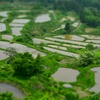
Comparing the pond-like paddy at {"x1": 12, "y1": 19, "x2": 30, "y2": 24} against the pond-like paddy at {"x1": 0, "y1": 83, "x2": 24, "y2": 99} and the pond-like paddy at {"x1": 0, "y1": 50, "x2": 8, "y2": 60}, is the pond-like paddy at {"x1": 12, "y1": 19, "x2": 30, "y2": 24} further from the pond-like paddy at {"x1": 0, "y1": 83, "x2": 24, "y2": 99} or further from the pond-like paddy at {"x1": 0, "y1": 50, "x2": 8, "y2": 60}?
the pond-like paddy at {"x1": 0, "y1": 83, "x2": 24, "y2": 99}

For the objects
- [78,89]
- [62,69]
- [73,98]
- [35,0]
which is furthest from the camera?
[35,0]

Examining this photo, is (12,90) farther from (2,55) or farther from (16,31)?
(16,31)

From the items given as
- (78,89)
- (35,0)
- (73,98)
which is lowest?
(35,0)

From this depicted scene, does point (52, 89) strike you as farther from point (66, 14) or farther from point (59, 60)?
point (66, 14)

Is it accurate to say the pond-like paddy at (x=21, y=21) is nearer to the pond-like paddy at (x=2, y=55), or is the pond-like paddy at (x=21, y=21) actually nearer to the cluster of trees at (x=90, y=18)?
the cluster of trees at (x=90, y=18)

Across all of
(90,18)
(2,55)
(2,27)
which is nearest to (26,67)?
(2,55)

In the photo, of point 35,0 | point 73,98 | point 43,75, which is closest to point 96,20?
point 35,0

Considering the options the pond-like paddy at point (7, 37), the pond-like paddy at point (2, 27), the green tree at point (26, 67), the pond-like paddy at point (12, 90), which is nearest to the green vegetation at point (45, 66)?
the green tree at point (26, 67)
